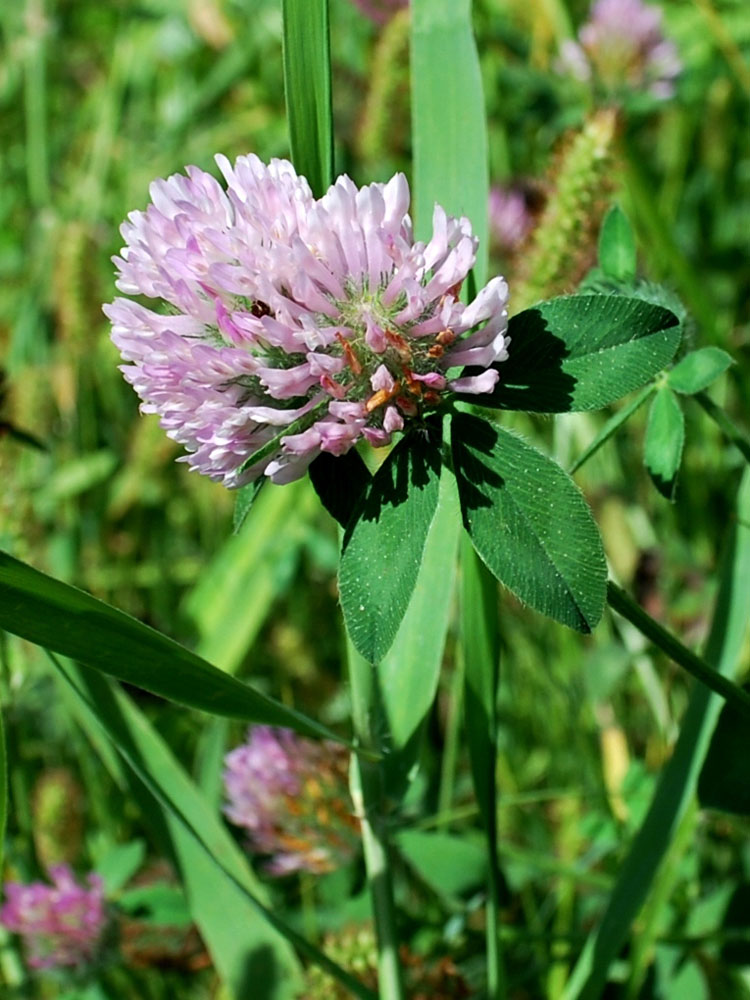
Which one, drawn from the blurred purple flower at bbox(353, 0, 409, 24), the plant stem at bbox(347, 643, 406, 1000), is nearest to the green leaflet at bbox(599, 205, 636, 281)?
the plant stem at bbox(347, 643, 406, 1000)

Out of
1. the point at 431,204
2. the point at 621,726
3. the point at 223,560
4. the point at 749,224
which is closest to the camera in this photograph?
the point at 431,204

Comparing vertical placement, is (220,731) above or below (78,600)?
below

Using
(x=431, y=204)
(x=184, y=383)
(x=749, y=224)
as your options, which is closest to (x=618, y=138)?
(x=431, y=204)

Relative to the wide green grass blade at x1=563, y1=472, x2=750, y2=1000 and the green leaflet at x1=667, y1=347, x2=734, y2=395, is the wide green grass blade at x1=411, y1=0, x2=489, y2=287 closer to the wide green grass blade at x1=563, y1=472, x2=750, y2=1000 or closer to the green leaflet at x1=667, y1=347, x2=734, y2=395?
the green leaflet at x1=667, y1=347, x2=734, y2=395

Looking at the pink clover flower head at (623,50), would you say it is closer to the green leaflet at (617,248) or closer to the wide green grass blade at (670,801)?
the green leaflet at (617,248)

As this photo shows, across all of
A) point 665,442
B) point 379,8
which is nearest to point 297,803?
point 665,442

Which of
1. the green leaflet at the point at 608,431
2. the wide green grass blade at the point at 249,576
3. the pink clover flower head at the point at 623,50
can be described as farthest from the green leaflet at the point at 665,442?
the pink clover flower head at the point at 623,50

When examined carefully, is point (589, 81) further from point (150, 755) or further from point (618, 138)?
point (150, 755)
